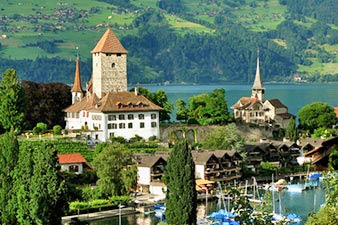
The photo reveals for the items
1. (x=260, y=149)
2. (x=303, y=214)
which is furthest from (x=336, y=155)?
(x=303, y=214)

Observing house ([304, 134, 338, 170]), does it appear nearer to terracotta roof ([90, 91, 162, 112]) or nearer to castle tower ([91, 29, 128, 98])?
terracotta roof ([90, 91, 162, 112])

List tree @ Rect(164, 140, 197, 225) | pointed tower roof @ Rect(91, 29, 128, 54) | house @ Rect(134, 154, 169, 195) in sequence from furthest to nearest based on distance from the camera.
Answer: pointed tower roof @ Rect(91, 29, 128, 54), house @ Rect(134, 154, 169, 195), tree @ Rect(164, 140, 197, 225)

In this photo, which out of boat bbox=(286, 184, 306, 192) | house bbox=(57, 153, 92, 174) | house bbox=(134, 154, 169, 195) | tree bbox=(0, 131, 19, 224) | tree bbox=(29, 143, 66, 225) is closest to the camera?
tree bbox=(29, 143, 66, 225)

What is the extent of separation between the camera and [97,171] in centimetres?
6234

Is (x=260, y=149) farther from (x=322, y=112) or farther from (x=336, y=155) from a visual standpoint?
(x=322, y=112)

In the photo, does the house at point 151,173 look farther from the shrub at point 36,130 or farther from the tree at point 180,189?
the tree at point 180,189

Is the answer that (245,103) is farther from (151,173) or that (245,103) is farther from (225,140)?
(151,173)

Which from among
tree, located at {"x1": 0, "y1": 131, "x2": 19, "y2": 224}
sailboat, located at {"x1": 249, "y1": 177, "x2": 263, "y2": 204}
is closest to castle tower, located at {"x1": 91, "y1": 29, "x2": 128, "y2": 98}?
sailboat, located at {"x1": 249, "y1": 177, "x2": 263, "y2": 204}

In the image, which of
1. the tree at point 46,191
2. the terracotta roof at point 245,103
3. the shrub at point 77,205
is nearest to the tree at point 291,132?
the terracotta roof at point 245,103

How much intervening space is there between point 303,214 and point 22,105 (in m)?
26.8

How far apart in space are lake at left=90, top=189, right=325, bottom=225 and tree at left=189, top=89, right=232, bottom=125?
56.7ft

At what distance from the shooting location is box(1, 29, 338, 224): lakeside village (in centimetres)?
6228

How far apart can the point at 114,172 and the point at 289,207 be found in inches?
524

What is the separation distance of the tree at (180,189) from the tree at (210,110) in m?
35.7
